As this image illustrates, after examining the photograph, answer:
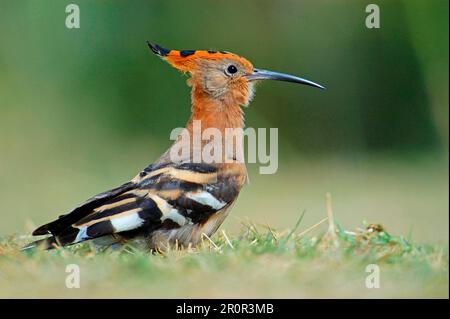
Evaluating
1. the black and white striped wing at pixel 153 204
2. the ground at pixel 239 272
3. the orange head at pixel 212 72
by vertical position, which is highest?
the orange head at pixel 212 72

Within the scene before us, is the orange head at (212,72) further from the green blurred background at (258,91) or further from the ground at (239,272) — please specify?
the green blurred background at (258,91)

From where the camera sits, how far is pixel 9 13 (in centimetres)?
829

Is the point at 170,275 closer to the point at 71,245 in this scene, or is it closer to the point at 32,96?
the point at 71,245

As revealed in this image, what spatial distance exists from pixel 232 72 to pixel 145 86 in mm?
4218

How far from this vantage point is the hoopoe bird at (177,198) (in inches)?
137

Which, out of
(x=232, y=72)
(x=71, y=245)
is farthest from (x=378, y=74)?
(x=71, y=245)

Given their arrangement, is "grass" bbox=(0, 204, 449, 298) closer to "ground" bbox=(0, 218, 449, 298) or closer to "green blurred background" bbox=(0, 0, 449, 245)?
"ground" bbox=(0, 218, 449, 298)

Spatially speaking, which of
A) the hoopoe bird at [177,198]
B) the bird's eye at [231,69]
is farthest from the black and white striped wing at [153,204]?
the bird's eye at [231,69]

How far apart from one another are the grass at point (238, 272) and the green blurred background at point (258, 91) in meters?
4.27

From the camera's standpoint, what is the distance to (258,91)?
8.62m

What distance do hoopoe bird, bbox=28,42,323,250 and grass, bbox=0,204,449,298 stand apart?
0.10m

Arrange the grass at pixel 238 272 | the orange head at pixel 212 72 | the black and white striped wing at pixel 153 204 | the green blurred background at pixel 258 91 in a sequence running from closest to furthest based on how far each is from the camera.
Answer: the grass at pixel 238 272 → the black and white striped wing at pixel 153 204 → the orange head at pixel 212 72 → the green blurred background at pixel 258 91

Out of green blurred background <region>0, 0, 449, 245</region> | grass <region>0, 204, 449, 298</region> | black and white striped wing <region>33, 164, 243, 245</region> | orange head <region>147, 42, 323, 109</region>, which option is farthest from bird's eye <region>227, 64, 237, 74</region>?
green blurred background <region>0, 0, 449, 245</region>

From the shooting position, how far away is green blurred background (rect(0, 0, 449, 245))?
809cm
